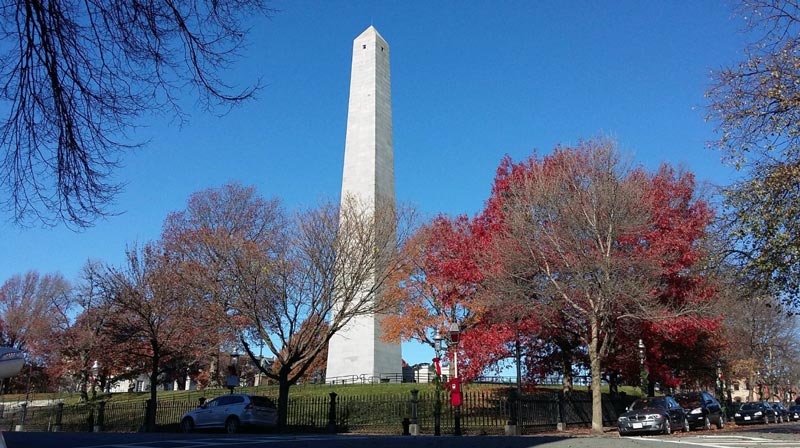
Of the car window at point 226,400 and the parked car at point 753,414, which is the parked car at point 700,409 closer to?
the parked car at point 753,414

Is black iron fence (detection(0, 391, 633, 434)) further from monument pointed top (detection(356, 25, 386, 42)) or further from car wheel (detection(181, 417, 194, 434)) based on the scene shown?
monument pointed top (detection(356, 25, 386, 42))

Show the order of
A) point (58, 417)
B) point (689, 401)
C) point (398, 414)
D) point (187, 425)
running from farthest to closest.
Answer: point (58, 417)
point (689, 401)
point (398, 414)
point (187, 425)

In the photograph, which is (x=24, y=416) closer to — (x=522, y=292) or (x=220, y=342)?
(x=220, y=342)

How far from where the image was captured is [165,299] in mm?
25938

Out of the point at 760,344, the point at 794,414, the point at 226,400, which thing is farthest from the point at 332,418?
the point at 760,344

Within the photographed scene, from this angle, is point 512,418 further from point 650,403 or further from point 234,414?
point 234,414

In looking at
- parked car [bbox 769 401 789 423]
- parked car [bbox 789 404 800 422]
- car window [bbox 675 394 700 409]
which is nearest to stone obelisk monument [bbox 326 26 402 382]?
car window [bbox 675 394 700 409]

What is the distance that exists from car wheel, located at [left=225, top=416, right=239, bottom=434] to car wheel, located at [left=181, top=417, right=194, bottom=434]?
175 centimetres

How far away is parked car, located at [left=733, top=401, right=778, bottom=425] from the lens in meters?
31.0

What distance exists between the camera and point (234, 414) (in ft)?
65.9

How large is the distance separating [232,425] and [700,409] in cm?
1742

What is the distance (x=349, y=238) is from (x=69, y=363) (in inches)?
1175

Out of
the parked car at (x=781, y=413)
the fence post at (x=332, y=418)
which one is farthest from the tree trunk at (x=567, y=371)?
the parked car at (x=781, y=413)

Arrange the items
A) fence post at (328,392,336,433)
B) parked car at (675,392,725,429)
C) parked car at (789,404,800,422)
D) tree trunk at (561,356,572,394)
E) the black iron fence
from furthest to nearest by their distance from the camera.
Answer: parked car at (789,404,800,422), tree trunk at (561,356,572,394), parked car at (675,392,725,429), the black iron fence, fence post at (328,392,336,433)
